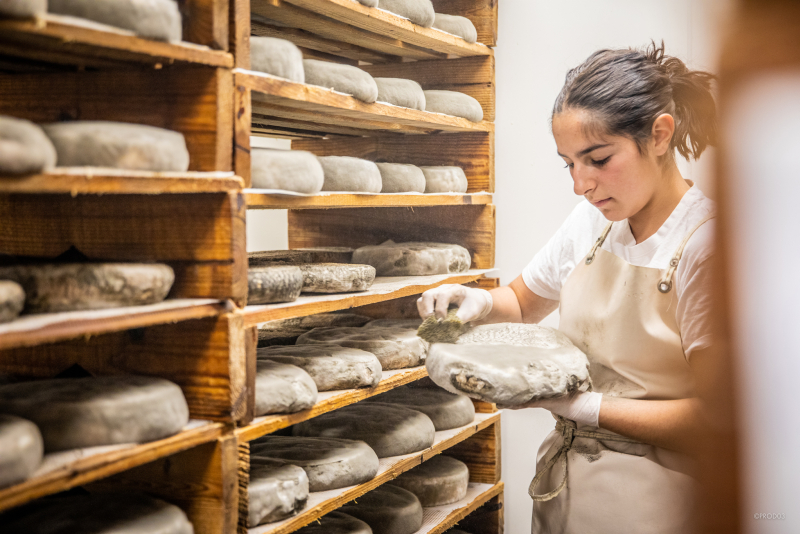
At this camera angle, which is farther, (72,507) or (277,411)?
(277,411)

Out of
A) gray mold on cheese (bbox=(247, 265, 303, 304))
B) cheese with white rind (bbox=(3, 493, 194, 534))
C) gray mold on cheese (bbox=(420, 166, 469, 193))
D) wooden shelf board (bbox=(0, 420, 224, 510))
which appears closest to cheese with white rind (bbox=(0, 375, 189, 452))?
wooden shelf board (bbox=(0, 420, 224, 510))

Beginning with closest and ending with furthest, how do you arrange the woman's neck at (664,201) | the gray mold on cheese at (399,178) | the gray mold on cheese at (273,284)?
the gray mold on cheese at (273,284) < the woman's neck at (664,201) < the gray mold on cheese at (399,178)

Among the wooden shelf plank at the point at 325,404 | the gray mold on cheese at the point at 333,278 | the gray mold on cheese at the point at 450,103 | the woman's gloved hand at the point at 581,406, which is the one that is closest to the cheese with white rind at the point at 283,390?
the wooden shelf plank at the point at 325,404

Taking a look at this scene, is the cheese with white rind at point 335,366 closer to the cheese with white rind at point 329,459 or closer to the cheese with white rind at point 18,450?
the cheese with white rind at point 329,459

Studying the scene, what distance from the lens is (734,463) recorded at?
249 mm

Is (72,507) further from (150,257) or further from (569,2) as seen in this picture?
(569,2)

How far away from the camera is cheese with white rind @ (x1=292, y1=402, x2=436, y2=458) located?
2.02 metres

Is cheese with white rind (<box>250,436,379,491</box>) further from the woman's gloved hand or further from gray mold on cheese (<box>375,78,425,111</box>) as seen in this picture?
gray mold on cheese (<box>375,78,425,111</box>)

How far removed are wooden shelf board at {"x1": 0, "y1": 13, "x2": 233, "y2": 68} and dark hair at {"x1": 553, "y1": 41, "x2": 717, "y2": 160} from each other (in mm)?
862

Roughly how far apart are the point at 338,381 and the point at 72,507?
709 mm

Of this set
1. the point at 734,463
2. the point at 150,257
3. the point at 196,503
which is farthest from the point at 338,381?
the point at 734,463

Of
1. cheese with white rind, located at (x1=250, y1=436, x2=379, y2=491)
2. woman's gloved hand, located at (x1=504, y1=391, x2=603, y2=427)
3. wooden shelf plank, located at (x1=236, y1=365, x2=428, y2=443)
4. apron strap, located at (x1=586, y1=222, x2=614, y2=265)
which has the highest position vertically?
apron strap, located at (x1=586, y1=222, x2=614, y2=265)

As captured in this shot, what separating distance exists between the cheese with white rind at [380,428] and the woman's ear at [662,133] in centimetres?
109

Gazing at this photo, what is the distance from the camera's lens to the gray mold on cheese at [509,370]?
1.46 meters
